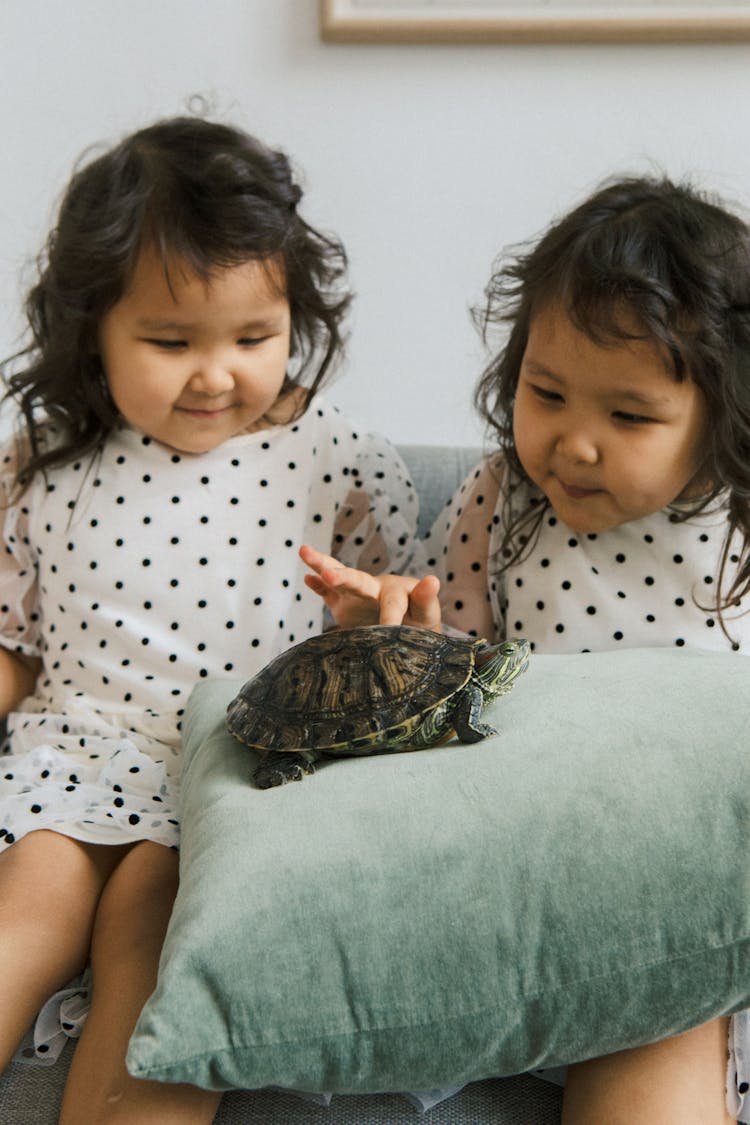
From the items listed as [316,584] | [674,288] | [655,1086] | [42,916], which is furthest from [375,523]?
[655,1086]

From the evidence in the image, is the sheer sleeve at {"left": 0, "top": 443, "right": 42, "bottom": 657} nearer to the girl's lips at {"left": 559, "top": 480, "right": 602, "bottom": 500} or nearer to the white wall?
the white wall

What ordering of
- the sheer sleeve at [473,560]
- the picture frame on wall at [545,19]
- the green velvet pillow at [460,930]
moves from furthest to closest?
the picture frame on wall at [545,19]
the sheer sleeve at [473,560]
the green velvet pillow at [460,930]

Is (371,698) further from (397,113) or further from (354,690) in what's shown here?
(397,113)

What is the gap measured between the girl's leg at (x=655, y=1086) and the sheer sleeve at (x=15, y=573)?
32.9 inches

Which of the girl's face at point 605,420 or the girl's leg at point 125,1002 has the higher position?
the girl's face at point 605,420

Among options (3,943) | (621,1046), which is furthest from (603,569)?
(3,943)

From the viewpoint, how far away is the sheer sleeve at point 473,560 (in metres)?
1.34

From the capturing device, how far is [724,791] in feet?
2.66

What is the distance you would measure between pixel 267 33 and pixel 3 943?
1.31 m

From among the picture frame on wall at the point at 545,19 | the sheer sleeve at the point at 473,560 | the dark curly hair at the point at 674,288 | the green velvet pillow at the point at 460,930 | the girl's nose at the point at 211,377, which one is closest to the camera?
the green velvet pillow at the point at 460,930

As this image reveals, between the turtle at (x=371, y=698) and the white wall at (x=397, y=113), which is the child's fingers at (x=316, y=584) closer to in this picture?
the turtle at (x=371, y=698)

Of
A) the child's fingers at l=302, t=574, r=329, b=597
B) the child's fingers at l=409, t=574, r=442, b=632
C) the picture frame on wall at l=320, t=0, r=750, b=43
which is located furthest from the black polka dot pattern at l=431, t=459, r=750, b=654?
the picture frame on wall at l=320, t=0, r=750, b=43

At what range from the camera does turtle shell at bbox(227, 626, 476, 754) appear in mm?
891

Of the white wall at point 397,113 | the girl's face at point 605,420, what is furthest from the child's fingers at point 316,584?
the white wall at point 397,113
